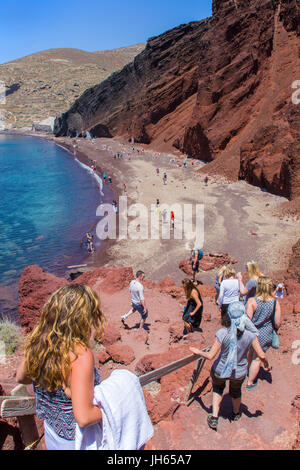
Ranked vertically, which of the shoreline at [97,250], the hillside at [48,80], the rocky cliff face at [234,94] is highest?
the hillside at [48,80]

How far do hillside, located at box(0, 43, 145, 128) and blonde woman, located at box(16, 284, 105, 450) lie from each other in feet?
380

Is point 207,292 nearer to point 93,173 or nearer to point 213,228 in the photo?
point 213,228

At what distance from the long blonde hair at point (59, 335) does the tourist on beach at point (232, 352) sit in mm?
1627

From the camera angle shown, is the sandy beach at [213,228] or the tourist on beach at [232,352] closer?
the tourist on beach at [232,352]

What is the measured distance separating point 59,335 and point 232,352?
1.93 meters

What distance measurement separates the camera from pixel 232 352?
3084 millimetres

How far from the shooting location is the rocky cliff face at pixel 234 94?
22.5 m

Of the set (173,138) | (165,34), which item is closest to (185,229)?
(173,138)

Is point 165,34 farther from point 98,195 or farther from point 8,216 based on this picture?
point 8,216

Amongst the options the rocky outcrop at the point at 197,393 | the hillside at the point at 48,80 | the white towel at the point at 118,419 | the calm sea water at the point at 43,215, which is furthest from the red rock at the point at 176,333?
the hillside at the point at 48,80

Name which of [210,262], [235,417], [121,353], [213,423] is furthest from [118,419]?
[210,262]

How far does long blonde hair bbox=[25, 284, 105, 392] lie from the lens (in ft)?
5.72

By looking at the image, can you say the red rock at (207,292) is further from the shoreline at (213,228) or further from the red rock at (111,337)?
the shoreline at (213,228)

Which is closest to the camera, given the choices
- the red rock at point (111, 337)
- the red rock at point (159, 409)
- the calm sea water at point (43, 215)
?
the red rock at point (159, 409)
